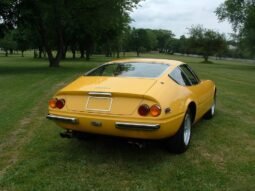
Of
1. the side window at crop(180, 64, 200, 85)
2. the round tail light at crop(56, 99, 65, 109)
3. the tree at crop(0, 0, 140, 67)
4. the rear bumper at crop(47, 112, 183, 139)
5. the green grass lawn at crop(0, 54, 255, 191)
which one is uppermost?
the tree at crop(0, 0, 140, 67)

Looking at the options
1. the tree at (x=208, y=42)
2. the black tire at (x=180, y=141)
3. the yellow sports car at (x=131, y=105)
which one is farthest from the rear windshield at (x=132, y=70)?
the tree at (x=208, y=42)

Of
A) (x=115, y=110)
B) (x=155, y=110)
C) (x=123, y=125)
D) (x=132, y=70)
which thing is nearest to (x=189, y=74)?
(x=132, y=70)

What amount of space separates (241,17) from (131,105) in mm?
47731

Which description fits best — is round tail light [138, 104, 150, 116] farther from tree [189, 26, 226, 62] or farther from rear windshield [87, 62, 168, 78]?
tree [189, 26, 226, 62]

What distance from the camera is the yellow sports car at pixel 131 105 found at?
5.19 metres

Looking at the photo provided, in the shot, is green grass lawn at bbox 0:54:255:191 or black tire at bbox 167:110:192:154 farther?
black tire at bbox 167:110:192:154

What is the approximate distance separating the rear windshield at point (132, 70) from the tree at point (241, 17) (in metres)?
41.2

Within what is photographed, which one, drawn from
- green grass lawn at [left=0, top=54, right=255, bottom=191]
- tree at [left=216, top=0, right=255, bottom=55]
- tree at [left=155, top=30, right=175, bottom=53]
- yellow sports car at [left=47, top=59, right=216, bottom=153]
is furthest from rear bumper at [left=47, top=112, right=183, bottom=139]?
tree at [left=155, top=30, right=175, bottom=53]

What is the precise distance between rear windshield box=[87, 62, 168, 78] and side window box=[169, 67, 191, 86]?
17cm

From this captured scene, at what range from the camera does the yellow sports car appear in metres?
5.19

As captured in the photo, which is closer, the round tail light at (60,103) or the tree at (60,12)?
the round tail light at (60,103)

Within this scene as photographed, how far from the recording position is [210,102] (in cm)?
839

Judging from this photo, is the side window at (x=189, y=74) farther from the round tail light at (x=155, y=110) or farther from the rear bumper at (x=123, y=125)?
the round tail light at (x=155, y=110)

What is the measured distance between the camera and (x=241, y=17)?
49.7 metres
